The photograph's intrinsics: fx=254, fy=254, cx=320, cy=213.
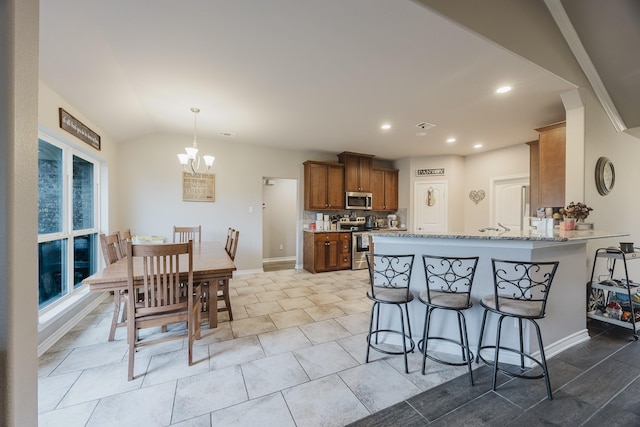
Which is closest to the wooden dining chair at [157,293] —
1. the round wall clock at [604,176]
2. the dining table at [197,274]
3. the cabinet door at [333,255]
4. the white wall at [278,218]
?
the dining table at [197,274]

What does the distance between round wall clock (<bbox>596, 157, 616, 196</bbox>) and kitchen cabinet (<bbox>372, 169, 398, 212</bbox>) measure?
147 inches

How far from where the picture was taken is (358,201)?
6012mm

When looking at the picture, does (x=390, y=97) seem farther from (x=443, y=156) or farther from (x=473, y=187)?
(x=473, y=187)

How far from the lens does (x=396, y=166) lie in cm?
673

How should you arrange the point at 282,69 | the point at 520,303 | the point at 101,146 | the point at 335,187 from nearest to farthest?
the point at 520,303 < the point at 282,69 < the point at 101,146 < the point at 335,187

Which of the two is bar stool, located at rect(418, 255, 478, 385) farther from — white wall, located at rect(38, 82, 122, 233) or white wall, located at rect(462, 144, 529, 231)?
white wall, located at rect(462, 144, 529, 231)

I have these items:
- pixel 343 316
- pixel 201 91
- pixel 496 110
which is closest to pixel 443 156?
pixel 496 110

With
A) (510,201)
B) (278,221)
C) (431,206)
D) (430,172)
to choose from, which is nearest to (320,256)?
(278,221)

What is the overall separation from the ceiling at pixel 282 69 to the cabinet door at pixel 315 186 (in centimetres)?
143

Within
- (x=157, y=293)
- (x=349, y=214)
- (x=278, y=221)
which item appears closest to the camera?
(x=157, y=293)

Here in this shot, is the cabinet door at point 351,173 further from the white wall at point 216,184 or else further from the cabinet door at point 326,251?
the cabinet door at point 326,251

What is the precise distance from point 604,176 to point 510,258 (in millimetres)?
2308

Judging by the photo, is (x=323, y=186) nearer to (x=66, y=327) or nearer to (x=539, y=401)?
(x=66, y=327)

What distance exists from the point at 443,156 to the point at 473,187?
39.1 inches
